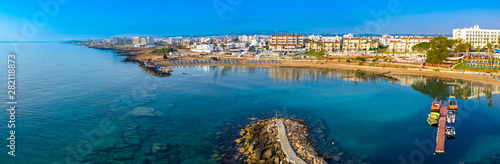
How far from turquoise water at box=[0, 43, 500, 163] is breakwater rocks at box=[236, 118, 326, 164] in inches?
47.4

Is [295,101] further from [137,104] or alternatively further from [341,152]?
[137,104]

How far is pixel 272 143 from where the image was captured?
1253cm

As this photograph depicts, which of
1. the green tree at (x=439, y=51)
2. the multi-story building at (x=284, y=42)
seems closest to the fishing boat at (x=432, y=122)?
the green tree at (x=439, y=51)

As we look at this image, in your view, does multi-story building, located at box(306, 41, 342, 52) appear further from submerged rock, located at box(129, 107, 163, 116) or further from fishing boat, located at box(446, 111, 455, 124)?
submerged rock, located at box(129, 107, 163, 116)

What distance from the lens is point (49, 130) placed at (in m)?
14.5

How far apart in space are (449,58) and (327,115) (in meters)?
30.9

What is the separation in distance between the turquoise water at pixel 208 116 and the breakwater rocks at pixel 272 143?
1205 mm

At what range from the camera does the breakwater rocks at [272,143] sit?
11.3m

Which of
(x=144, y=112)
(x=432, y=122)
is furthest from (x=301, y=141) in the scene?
(x=144, y=112)

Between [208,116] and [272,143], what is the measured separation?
5.91 meters

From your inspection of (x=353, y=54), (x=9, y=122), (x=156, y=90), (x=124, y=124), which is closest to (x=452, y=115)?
(x=124, y=124)

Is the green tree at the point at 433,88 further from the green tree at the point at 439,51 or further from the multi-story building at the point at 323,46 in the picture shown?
the multi-story building at the point at 323,46

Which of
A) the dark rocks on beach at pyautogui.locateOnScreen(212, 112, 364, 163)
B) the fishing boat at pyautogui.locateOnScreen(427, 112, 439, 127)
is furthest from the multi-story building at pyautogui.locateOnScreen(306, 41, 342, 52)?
the fishing boat at pyautogui.locateOnScreen(427, 112, 439, 127)

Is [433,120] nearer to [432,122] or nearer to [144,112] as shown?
[432,122]
